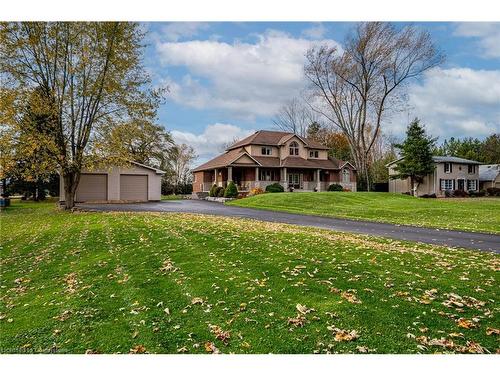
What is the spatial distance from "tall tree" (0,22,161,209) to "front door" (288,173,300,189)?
63.8ft

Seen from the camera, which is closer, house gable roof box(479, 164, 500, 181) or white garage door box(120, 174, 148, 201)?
white garage door box(120, 174, 148, 201)

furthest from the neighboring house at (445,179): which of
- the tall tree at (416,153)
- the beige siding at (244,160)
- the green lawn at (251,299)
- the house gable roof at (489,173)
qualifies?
the green lawn at (251,299)

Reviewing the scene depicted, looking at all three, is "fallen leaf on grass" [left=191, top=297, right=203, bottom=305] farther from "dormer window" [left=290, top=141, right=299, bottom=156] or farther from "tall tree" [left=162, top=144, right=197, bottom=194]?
"tall tree" [left=162, top=144, right=197, bottom=194]

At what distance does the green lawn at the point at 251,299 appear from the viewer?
11.6 feet

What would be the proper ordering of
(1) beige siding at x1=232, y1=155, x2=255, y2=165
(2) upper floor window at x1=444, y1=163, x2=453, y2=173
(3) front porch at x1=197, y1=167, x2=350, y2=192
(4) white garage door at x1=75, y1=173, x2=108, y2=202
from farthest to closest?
(2) upper floor window at x1=444, y1=163, x2=453, y2=173, (3) front porch at x1=197, y1=167, x2=350, y2=192, (1) beige siding at x1=232, y1=155, x2=255, y2=165, (4) white garage door at x1=75, y1=173, x2=108, y2=202

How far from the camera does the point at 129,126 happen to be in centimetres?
1684

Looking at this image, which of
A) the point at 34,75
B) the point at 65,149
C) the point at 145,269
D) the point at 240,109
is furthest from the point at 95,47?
the point at 145,269

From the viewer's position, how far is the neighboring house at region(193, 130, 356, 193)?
108 ft

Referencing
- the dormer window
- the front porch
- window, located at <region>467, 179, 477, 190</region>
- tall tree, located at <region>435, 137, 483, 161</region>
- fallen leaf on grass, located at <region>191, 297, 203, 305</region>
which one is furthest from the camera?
tall tree, located at <region>435, 137, 483, 161</region>

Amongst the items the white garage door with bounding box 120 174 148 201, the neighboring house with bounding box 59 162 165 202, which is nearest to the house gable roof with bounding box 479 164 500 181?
the neighboring house with bounding box 59 162 165 202

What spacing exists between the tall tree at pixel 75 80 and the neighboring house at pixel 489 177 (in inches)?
1585

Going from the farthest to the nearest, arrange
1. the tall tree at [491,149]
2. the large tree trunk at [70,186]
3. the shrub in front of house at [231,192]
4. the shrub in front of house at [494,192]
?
the tall tree at [491,149]
the shrub in front of house at [494,192]
the shrub in front of house at [231,192]
the large tree trunk at [70,186]

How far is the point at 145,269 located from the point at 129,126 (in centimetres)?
1207

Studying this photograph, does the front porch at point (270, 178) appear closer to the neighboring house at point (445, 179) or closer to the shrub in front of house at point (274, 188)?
the shrub in front of house at point (274, 188)
